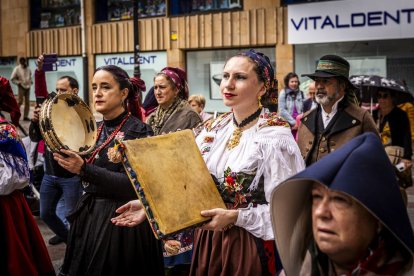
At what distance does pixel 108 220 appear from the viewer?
13.1ft

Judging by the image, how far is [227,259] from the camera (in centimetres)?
332

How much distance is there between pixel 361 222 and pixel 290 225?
1.13ft

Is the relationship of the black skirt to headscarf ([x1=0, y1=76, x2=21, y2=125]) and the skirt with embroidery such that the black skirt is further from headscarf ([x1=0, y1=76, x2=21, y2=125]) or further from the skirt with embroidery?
headscarf ([x1=0, y1=76, x2=21, y2=125])

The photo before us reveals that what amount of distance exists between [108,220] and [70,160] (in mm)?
670

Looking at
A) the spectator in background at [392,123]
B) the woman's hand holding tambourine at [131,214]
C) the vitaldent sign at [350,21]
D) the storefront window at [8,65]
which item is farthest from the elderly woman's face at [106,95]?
the storefront window at [8,65]

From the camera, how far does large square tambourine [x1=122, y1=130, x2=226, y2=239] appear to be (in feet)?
8.92

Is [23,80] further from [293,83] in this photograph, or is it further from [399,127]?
[399,127]

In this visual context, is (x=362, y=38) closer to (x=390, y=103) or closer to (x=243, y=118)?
(x=390, y=103)

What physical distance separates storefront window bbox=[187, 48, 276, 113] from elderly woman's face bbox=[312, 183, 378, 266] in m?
16.1

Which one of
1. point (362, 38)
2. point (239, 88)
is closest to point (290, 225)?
point (239, 88)

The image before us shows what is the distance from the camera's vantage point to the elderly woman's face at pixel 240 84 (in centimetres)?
344

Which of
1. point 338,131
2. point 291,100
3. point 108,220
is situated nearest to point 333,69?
point 338,131

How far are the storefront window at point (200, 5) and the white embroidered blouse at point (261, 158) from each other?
1473cm

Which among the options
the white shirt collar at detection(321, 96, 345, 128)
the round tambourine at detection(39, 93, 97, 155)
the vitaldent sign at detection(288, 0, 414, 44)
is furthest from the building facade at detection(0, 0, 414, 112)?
the round tambourine at detection(39, 93, 97, 155)
